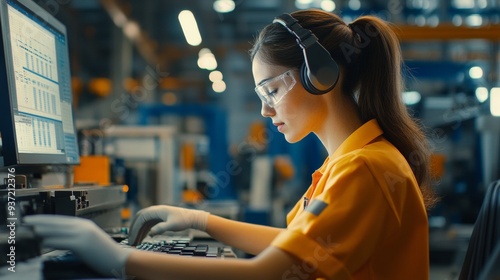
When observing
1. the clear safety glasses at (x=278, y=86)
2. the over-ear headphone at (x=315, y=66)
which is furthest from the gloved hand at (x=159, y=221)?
the over-ear headphone at (x=315, y=66)

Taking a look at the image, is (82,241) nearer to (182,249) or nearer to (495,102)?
(182,249)

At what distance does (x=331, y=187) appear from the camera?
49.5 inches

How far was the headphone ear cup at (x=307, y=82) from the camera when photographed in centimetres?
145

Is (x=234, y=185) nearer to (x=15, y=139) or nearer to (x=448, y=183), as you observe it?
(x=448, y=183)

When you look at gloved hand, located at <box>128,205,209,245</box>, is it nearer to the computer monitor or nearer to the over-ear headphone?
the computer monitor

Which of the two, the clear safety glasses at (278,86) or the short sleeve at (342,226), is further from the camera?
the clear safety glasses at (278,86)

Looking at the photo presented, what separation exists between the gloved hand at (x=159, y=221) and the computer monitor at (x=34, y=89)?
297 millimetres

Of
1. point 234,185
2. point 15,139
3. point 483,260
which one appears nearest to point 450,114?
point 234,185

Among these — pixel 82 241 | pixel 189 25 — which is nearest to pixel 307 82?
pixel 82 241

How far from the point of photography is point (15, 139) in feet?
4.65

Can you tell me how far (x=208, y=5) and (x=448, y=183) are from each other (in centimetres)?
697

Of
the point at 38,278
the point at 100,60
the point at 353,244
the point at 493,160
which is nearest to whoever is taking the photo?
the point at 38,278

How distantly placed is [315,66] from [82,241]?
0.66 metres

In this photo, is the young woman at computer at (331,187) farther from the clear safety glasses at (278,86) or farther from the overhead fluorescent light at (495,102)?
the overhead fluorescent light at (495,102)
